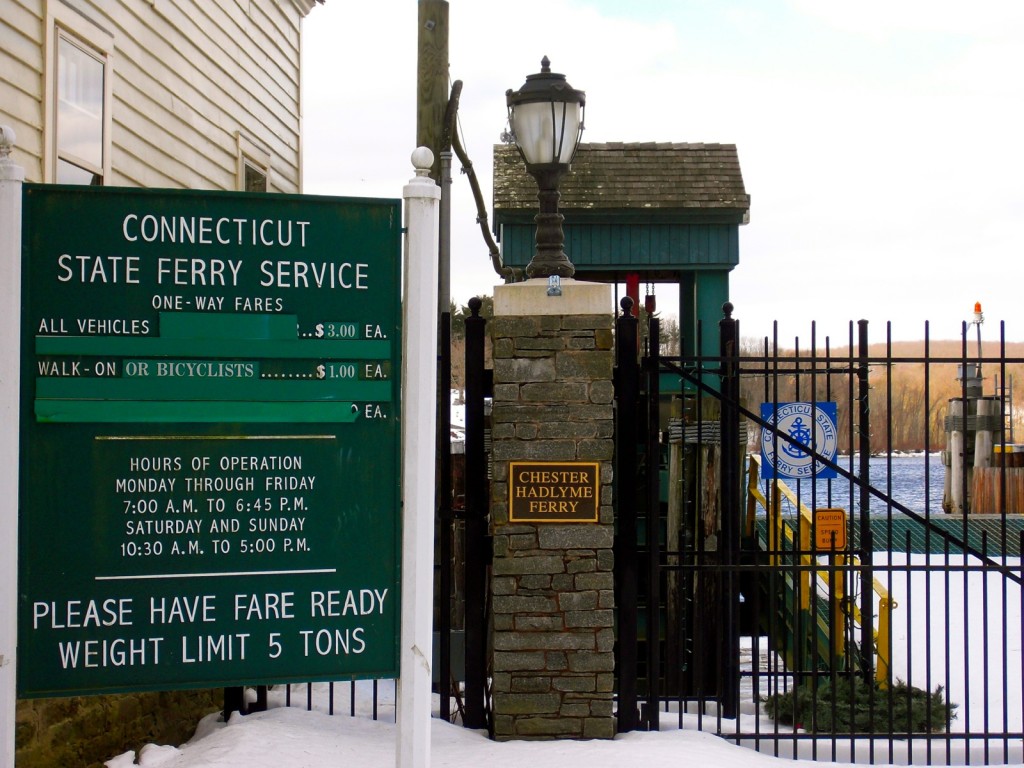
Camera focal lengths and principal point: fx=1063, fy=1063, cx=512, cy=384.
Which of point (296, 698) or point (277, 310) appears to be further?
point (296, 698)

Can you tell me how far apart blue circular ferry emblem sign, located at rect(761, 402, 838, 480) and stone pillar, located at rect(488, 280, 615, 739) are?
1134mm

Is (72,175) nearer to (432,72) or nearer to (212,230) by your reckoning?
(432,72)

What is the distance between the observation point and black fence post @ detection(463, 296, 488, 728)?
5.50 m

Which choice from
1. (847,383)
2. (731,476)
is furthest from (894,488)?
(731,476)

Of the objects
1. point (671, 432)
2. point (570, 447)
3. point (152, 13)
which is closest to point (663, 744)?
point (570, 447)

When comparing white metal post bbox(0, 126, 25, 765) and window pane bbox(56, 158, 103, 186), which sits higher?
window pane bbox(56, 158, 103, 186)

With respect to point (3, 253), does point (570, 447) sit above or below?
below

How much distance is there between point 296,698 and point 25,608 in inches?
131

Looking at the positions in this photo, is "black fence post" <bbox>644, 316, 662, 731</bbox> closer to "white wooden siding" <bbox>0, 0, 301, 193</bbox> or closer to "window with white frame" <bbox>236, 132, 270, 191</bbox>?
"white wooden siding" <bbox>0, 0, 301, 193</bbox>

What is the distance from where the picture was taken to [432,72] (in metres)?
7.49

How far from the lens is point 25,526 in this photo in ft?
10.3

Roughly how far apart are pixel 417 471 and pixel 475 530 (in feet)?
7.46

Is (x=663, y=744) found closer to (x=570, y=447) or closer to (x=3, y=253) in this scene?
(x=570, y=447)

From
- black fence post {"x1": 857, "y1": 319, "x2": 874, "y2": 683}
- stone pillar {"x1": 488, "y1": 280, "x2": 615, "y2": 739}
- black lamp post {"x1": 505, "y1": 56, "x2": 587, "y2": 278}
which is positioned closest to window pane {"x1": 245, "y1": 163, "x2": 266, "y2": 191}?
black lamp post {"x1": 505, "y1": 56, "x2": 587, "y2": 278}
